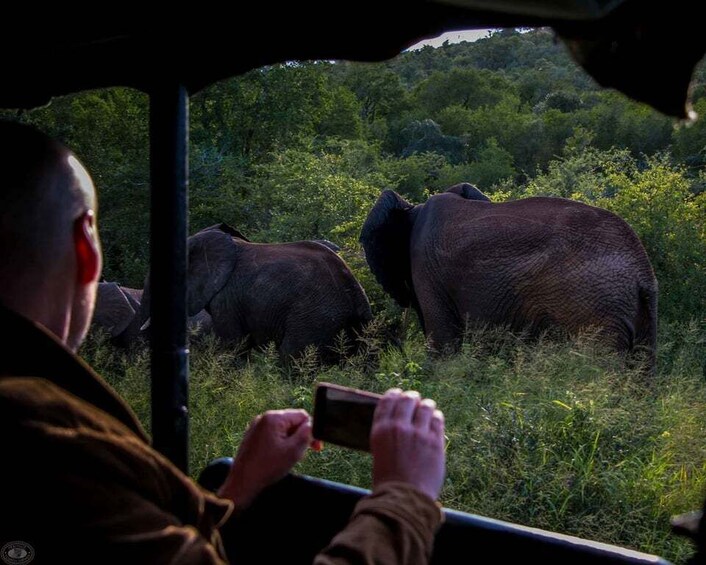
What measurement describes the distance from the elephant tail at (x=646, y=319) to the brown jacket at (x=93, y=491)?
617 centimetres

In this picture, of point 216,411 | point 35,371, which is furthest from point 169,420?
point 216,411

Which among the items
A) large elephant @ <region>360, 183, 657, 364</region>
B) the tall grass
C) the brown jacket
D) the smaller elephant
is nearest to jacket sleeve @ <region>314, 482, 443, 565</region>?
the brown jacket

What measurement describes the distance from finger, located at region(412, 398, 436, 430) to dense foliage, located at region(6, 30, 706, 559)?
815 mm

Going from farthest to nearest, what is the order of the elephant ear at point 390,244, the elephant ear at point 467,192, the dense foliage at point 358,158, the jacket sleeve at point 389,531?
the dense foliage at point 358,158 → the elephant ear at point 390,244 → the elephant ear at point 467,192 → the jacket sleeve at point 389,531

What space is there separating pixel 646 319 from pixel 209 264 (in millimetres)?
4410

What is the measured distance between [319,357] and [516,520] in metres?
4.53

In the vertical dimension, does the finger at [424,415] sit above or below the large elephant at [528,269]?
above

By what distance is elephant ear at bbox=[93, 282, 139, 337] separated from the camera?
9.76 metres

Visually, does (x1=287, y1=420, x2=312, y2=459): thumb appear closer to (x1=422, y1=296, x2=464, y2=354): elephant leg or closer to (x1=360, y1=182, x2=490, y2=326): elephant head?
(x1=422, y1=296, x2=464, y2=354): elephant leg

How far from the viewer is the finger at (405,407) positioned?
1.26 m

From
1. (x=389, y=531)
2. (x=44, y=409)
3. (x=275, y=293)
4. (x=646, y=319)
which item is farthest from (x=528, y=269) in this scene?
(x=44, y=409)

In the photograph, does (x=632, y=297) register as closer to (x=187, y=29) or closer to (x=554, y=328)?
(x=554, y=328)

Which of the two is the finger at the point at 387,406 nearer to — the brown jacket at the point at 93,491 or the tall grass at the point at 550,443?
the brown jacket at the point at 93,491

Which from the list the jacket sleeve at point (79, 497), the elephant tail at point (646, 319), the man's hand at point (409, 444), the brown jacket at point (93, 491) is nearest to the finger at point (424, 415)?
the man's hand at point (409, 444)
